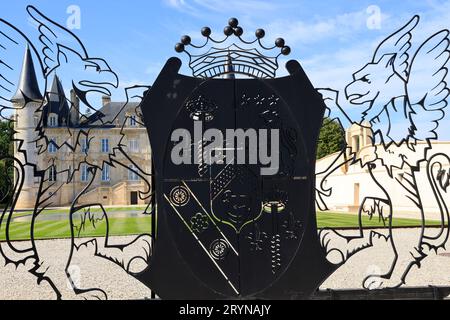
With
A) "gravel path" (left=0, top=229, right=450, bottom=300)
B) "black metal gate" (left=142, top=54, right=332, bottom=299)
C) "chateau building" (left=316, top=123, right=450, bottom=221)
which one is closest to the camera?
"black metal gate" (left=142, top=54, right=332, bottom=299)

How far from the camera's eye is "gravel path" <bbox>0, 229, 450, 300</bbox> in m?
7.21

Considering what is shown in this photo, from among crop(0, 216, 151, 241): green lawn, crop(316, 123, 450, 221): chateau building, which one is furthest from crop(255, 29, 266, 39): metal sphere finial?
crop(316, 123, 450, 221): chateau building

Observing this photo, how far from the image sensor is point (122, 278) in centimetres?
817

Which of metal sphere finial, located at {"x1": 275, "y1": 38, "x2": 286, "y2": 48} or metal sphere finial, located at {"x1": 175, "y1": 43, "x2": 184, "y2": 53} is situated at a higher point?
metal sphere finial, located at {"x1": 275, "y1": 38, "x2": 286, "y2": 48}

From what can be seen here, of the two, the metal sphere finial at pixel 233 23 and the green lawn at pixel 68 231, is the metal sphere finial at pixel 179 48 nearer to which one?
the metal sphere finial at pixel 233 23

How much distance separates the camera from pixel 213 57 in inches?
200

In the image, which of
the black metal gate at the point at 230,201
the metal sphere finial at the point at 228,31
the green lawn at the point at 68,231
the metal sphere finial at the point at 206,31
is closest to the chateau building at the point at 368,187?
the green lawn at the point at 68,231

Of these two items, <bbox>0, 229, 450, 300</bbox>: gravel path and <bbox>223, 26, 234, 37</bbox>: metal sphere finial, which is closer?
<bbox>223, 26, 234, 37</bbox>: metal sphere finial

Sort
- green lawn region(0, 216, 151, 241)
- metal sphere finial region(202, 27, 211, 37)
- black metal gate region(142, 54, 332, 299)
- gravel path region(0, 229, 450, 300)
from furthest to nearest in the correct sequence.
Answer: green lawn region(0, 216, 151, 241) → gravel path region(0, 229, 450, 300) → metal sphere finial region(202, 27, 211, 37) → black metal gate region(142, 54, 332, 299)

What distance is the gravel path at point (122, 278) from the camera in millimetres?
7207

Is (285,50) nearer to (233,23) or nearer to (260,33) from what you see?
(260,33)

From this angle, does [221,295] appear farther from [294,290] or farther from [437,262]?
[437,262]

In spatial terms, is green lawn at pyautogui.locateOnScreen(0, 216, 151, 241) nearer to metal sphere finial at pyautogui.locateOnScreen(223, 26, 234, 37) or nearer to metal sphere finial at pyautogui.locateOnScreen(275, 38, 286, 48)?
metal sphere finial at pyautogui.locateOnScreen(223, 26, 234, 37)
